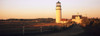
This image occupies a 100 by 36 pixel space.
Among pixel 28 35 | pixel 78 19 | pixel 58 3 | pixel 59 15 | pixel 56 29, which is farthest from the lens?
pixel 78 19

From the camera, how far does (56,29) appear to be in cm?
2266

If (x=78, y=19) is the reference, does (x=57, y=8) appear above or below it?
above

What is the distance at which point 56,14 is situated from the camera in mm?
73812

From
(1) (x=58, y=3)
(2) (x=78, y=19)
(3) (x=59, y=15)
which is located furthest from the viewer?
(2) (x=78, y=19)

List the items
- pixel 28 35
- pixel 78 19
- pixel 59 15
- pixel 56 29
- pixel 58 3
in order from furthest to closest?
pixel 78 19 < pixel 58 3 < pixel 59 15 < pixel 56 29 < pixel 28 35

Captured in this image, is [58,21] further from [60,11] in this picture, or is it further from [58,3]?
[58,3]

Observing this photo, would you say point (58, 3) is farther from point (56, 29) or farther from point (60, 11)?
point (56, 29)

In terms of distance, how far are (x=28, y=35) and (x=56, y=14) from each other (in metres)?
58.9

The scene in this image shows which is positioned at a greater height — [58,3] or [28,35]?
[58,3]

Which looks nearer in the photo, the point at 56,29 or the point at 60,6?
the point at 56,29

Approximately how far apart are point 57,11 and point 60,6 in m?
3.89

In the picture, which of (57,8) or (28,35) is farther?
(57,8)

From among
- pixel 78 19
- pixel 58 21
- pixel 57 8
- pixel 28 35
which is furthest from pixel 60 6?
pixel 28 35

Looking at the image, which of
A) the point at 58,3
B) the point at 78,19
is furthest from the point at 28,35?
the point at 78,19
